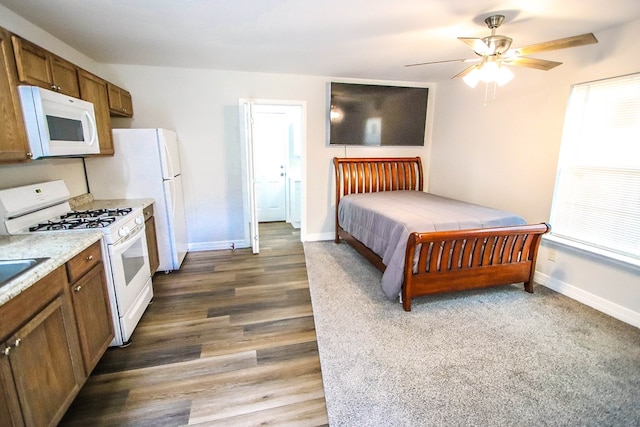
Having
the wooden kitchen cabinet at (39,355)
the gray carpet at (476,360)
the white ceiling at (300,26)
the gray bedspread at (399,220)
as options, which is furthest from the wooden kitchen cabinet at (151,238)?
the gray bedspread at (399,220)

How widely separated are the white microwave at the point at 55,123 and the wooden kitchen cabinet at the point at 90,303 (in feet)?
2.37

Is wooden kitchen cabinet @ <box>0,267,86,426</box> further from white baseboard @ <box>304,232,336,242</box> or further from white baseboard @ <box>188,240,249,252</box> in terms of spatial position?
white baseboard @ <box>304,232,336,242</box>

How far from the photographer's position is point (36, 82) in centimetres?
194

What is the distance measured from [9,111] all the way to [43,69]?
463 millimetres

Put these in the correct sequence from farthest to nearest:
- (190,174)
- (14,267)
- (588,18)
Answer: (190,174)
(588,18)
(14,267)

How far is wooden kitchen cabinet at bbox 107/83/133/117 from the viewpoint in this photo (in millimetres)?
3068

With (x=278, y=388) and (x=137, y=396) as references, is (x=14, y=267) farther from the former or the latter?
(x=278, y=388)

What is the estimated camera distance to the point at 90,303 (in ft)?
6.07

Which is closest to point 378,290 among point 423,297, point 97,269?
point 423,297

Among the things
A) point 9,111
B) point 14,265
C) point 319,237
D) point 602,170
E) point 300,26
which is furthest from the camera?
point 319,237

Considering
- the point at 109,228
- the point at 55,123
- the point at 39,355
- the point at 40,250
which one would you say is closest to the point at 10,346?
the point at 39,355

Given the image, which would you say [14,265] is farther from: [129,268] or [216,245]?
[216,245]

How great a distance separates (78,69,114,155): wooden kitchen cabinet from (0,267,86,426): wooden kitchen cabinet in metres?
1.71

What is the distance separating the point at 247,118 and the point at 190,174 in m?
1.12
